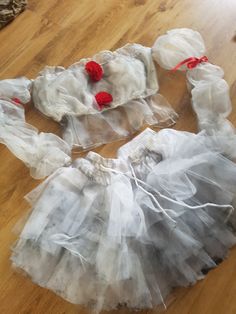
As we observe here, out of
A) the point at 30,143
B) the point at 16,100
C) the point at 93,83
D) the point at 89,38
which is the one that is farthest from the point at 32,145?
the point at 89,38

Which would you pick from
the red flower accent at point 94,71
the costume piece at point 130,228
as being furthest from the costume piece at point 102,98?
the costume piece at point 130,228

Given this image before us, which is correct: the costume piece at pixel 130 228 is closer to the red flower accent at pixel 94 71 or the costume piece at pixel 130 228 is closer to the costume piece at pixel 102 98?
the costume piece at pixel 102 98

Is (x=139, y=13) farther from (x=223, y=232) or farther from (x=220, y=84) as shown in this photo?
(x=223, y=232)

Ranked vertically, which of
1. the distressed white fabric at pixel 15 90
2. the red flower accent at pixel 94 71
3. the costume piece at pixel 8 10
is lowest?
the red flower accent at pixel 94 71

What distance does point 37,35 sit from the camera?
1.26 meters

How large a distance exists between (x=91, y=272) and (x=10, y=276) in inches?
8.3

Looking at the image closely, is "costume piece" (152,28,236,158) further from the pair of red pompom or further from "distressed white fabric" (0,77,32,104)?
"distressed white fabric" (0,77,32,104)

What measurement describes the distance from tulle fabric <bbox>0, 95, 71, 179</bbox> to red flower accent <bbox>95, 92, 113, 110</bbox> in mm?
152

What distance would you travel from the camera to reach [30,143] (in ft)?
3.40

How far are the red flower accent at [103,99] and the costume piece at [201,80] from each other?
0.65 feet

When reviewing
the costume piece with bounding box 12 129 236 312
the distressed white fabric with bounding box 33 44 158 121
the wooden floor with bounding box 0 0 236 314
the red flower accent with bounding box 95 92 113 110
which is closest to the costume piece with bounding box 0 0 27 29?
the wooden floor with bounding box 0 0 236 314

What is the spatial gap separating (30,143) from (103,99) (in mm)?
235

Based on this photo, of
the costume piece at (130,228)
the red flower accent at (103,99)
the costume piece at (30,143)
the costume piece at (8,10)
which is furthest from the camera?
the costume piece at (8,10)

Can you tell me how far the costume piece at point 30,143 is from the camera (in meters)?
1.02
